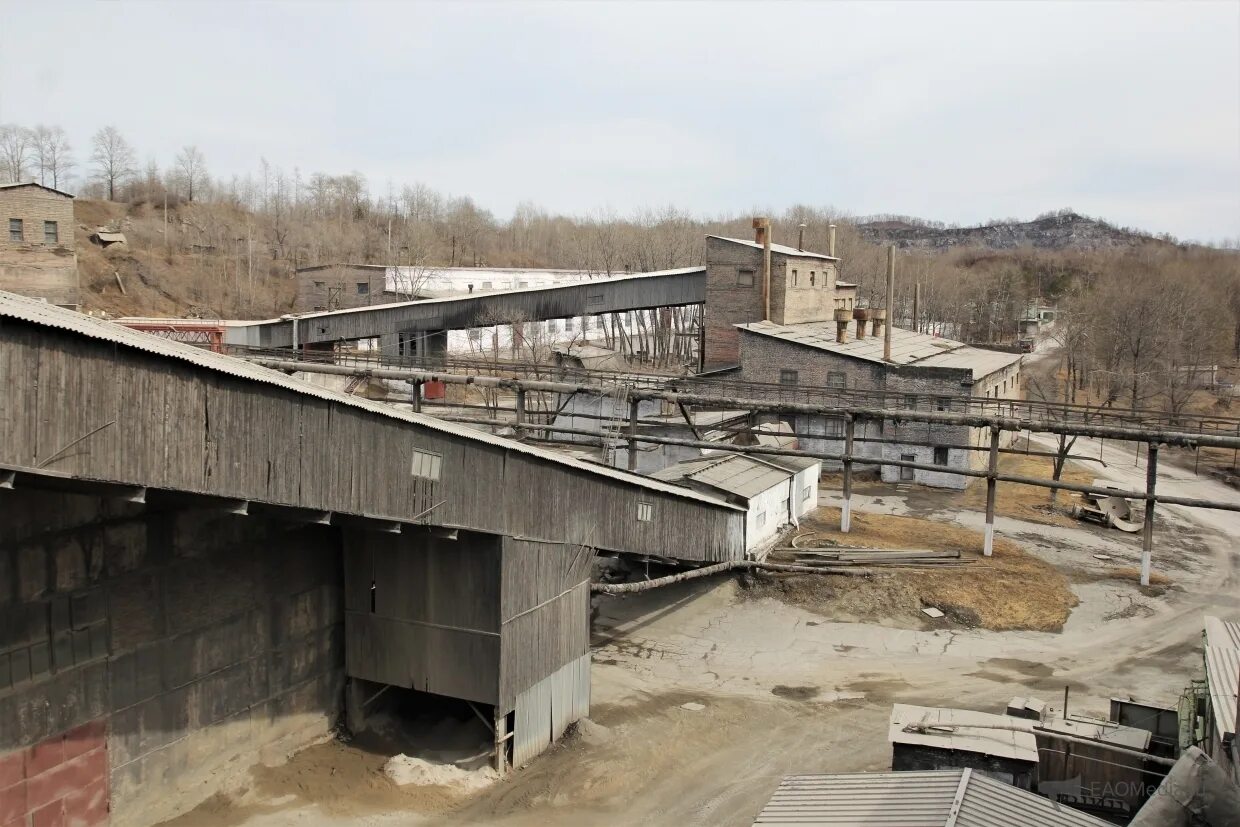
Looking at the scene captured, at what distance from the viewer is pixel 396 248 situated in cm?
8706

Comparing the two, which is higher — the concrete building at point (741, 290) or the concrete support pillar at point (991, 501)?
the concrete building at point (741, 290)

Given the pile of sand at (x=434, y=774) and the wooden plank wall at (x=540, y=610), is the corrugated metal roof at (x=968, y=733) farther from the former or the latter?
the pile of sand at (x=434, y=774)

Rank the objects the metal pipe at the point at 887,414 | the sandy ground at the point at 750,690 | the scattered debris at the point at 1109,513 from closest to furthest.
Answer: the sandy ground at the point at 750,690
the metal pipe at the point at 887,414
the scattered debris at the point at 1109,513

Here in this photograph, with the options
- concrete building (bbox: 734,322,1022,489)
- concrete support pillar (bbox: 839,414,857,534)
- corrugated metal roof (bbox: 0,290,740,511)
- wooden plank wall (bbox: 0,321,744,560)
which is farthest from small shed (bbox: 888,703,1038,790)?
concrete building (bbox: 734,322,1022,489)

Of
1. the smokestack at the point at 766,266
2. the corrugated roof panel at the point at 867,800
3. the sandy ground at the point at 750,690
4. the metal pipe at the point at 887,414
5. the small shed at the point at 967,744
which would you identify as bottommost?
the sandy ground at the point at 750,690

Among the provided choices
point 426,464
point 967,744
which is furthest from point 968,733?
point 426,464

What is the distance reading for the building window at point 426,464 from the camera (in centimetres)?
1337

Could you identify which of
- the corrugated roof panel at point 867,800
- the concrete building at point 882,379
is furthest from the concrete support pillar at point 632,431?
the corrugated roof panel at point 867,800

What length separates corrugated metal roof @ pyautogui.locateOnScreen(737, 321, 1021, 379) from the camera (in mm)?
37438

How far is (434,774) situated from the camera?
14.7 m

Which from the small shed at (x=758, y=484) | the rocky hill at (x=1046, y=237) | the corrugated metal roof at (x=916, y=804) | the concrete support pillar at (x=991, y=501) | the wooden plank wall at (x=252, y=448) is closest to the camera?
the wooden plank wall at (x=252, y=448)

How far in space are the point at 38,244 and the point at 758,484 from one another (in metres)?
42.6

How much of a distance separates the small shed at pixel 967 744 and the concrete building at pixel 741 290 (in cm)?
3055

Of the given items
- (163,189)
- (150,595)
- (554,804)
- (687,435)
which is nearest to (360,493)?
(150,595)
